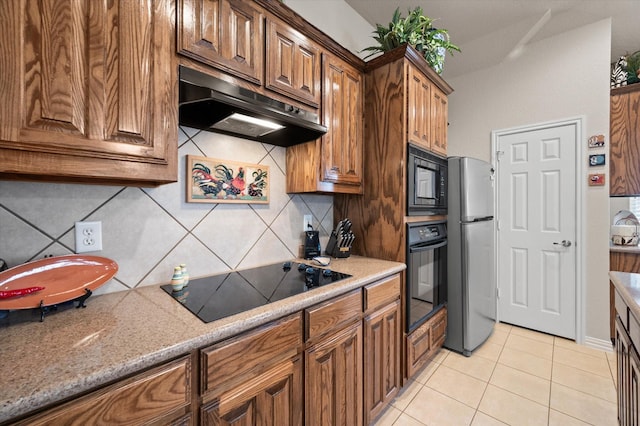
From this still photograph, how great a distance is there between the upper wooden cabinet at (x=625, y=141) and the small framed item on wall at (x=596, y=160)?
0.20m

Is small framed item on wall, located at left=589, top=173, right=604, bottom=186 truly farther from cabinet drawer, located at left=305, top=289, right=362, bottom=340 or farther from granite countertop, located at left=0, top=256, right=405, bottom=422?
granite countertop, located at left=0, top=256, right=405, bottom=422

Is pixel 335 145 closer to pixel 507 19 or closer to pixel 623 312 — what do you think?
pixel 623 312

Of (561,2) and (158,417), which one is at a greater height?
(561,2)

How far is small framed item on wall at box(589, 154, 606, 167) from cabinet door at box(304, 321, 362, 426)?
2.63 m

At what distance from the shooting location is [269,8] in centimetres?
126

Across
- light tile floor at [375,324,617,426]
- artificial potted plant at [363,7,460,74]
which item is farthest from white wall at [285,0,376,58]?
light tile floor at [375,324,617,426]

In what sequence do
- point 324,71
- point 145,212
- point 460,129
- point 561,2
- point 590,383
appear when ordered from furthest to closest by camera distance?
A: point 460,129 → point 561,2 → point 590,383 → point 324,71 → point 145,212

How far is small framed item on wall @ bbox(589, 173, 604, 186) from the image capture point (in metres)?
2.28

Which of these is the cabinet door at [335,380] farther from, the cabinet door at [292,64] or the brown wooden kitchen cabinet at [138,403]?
the cabinet door at [292,64]

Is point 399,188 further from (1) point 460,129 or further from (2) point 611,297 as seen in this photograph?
(2) point 611,297

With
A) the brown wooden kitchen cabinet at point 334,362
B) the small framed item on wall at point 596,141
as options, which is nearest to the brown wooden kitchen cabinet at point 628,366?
the brown wooden kitchen cabinet at point 334,362

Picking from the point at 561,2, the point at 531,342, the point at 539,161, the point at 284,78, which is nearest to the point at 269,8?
the point at 284,78

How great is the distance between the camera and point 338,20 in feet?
7.18

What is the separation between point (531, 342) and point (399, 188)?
6.96 feet
